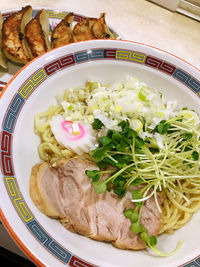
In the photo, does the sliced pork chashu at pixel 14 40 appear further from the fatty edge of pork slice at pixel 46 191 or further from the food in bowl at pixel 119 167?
the fatty edge of pork slice at pixel 46 191

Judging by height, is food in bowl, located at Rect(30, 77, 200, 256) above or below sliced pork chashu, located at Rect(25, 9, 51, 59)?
below

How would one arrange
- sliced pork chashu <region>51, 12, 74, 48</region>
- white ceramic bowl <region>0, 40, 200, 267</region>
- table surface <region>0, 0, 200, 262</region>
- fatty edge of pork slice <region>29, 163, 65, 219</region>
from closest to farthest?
white ceramic bowl <region>0, 40, 200, 267</region> → fatty edge of pork slice <region>29, 163, 65, 219</region> → sliced pork chashu <region>51, 12, 74, 48</region> → table surface <region>0, 0, 200, 262</region>

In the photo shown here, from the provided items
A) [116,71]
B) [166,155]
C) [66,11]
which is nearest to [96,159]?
[166,155]

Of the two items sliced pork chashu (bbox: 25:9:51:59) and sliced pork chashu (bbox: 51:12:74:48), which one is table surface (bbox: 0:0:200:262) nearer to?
sliced pork chashu (bbox: 51:12:74:48)

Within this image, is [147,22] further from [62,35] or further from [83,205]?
[83,205]

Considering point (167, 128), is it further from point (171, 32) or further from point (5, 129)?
point (171, 32)

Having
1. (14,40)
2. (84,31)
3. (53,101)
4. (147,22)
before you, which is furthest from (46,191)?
(147,22)

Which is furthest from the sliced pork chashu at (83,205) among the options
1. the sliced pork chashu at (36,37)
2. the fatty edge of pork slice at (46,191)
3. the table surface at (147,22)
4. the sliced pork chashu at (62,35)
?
the table surface at (147,22)

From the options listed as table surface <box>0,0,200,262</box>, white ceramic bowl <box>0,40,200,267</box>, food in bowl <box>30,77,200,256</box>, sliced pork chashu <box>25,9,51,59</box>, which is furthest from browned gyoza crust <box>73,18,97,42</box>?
table surface <box>0,0,200,262</box>
